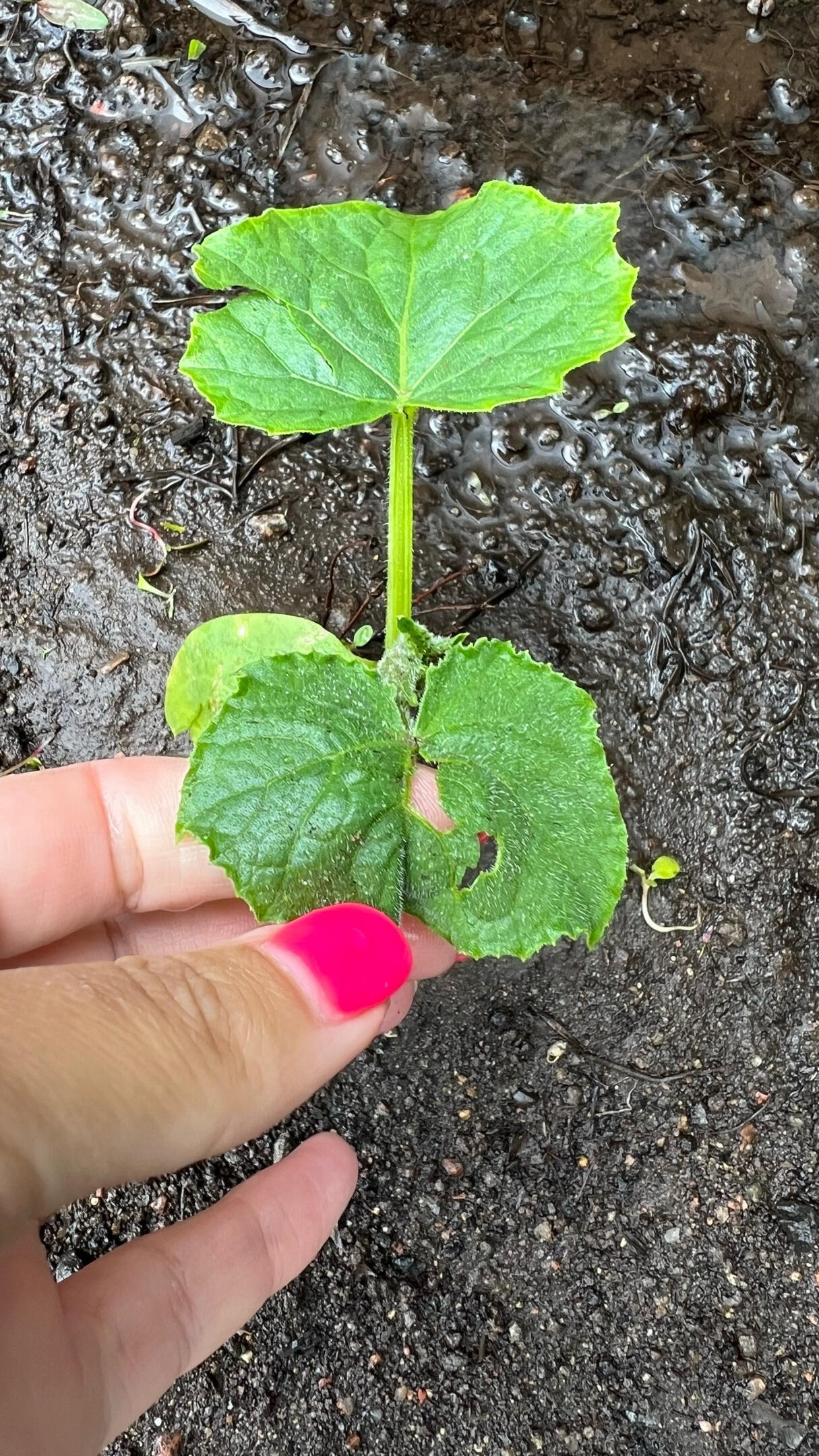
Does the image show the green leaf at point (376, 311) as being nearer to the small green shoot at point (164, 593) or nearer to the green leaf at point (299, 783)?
the green leaf at point (299, 783)

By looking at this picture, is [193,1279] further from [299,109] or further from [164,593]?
[299,109]

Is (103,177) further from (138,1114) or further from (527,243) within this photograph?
(138,1114)

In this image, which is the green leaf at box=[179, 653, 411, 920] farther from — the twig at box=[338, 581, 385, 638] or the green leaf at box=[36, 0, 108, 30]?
the green leaf at box=[36, 0, 108, 30]

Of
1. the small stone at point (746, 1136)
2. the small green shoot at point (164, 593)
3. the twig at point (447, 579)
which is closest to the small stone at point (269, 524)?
the small green shoot at point (164, 593)

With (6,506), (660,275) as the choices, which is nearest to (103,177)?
(6,506)

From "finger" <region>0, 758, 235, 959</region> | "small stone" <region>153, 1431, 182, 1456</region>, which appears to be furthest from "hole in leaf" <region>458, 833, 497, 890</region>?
"small stone" <region>153, 1431, 182, 1456</region>

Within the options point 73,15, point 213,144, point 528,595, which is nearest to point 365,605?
point 528,595
